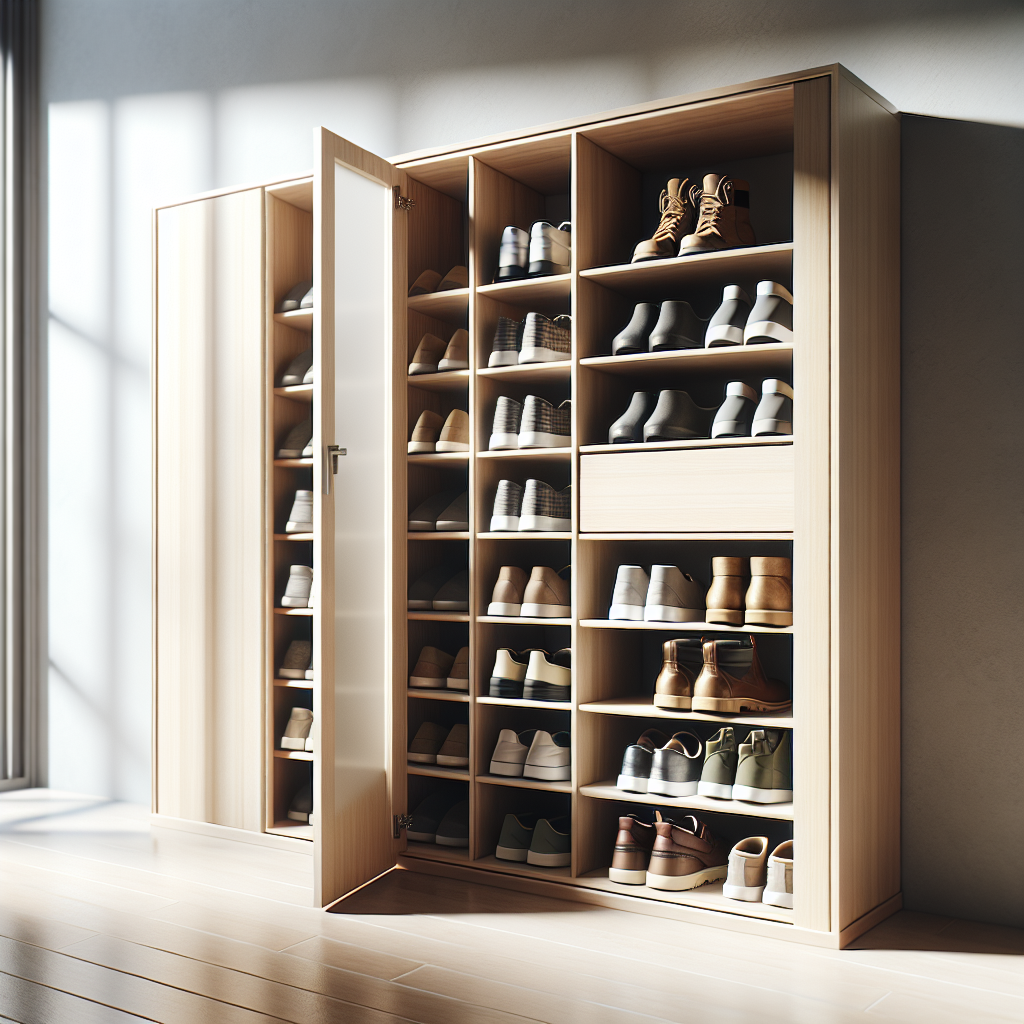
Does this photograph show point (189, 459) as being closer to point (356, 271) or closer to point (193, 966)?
point (356, 271)

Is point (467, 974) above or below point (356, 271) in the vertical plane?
below

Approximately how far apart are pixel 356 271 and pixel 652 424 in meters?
0.93

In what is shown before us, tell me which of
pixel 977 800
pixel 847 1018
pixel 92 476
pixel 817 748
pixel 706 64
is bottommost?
pixel 847 1018

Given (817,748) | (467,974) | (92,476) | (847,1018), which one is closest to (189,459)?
(92,476)

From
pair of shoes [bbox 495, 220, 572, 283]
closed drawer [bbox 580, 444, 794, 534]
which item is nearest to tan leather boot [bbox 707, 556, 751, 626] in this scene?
closed drawer [bbox 580, 444, 794, 534]

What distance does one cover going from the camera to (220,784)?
3.55 m

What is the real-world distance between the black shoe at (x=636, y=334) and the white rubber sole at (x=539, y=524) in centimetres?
50

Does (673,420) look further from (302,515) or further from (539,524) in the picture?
(302,515)

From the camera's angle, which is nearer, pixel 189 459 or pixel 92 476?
pixel 189 459

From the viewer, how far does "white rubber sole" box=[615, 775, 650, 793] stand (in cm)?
284

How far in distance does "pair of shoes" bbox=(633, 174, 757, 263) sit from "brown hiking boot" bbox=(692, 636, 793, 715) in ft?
3.44

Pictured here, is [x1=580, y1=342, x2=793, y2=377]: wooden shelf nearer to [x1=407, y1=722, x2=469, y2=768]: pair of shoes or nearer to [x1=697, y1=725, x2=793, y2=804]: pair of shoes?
[x1=697, y1=725, x2=793, y2=804]: pair of shoes

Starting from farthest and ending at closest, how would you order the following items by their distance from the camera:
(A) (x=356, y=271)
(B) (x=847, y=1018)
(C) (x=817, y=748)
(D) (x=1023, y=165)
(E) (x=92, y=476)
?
(E) (x=92, y=476)
(A) (x=356, y=271)
(D) (x=1023, y=165)
(C) (x=817, y=748)
(B) (x=847, y=1018)

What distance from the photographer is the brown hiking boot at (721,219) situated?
2820 mm
